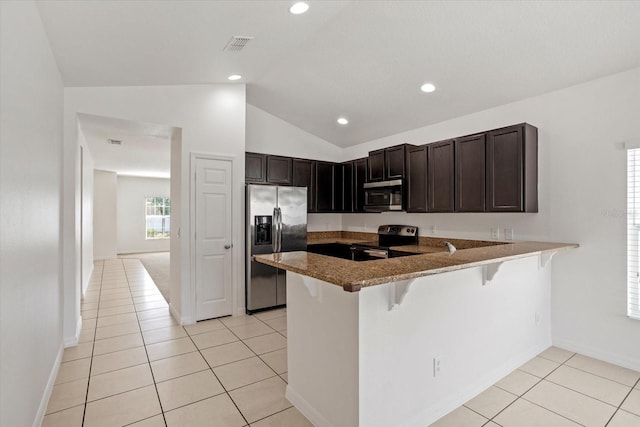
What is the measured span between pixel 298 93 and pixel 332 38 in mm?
1340

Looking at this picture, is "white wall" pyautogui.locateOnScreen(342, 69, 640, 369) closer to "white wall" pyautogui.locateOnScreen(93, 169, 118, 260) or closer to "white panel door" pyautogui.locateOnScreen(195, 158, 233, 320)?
"white panel door" pyautogui.locateOnScreen(195, 158, 233, 320)

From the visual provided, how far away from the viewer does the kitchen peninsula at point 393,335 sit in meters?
1.75

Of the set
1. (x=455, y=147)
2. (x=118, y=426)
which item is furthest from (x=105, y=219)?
(x=455, y=147)

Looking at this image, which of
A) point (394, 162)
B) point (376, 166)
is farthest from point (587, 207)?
point (376, 166)

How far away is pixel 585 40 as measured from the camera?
2.62 meters

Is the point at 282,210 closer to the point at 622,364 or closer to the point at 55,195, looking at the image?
the point at 55,195

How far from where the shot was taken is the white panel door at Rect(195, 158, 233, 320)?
4.04 m

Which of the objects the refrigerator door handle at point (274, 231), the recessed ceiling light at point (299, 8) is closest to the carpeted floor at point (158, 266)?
the refrigerator door handle at point (274, 231)

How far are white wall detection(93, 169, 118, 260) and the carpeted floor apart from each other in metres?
0.93

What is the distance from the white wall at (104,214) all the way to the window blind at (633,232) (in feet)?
35.3

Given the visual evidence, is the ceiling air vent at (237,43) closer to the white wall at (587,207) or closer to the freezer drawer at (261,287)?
the freezer drawer at (261,287)

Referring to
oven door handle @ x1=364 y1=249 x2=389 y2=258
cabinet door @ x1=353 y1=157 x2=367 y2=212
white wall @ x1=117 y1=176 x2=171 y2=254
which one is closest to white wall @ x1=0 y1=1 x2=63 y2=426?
oven door handle @ x1=364 y1=249 x2=389 y2=258

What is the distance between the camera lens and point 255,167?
477cm

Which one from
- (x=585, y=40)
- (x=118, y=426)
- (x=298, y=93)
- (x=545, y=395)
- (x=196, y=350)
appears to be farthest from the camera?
(x=298, y=93)
